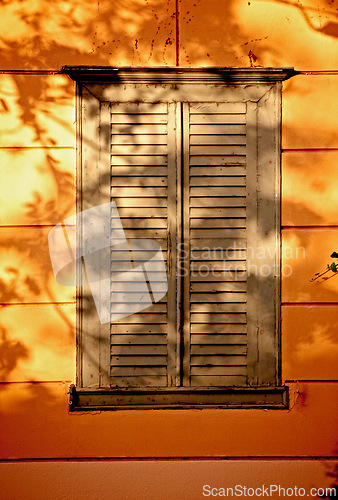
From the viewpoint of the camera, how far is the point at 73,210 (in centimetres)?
297

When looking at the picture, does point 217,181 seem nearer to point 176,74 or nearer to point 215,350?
point 176,74

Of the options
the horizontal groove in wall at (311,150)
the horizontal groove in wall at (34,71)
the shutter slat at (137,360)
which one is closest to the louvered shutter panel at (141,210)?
the shutter slat at (137,360)

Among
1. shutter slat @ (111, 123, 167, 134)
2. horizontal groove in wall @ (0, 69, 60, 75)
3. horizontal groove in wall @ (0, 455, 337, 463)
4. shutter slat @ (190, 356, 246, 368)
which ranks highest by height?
horizontal groove in wall @ (0, 69, 60, 75)

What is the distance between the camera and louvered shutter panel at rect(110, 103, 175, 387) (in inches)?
116

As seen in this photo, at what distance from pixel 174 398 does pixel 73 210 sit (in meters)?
1.59

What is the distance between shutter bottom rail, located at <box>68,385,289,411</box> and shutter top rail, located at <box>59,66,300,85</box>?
228 centimetres

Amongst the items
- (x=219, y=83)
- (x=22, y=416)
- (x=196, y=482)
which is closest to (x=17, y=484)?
(x=22, y=416)

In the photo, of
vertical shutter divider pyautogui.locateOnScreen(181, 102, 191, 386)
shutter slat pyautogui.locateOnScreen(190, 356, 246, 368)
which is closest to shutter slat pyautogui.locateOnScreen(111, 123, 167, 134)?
vertical shutter divider pyautogui.locateOnScreen(181, 102, 191, 386)

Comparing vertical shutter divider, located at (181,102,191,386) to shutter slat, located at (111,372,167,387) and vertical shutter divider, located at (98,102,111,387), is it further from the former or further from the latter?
vertical shutter divider, located at (98,102,111,387)

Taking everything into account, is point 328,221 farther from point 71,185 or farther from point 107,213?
point 71,185

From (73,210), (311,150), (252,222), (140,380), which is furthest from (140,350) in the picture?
(311,150)

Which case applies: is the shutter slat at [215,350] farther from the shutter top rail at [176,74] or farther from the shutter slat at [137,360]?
the shutter top rail at [176,74]

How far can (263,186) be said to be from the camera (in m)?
2.97

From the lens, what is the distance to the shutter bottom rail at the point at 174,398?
9.64ft
